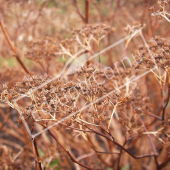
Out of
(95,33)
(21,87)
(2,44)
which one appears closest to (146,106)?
(95,33)

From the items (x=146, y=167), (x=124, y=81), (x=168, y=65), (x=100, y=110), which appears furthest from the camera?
(x=146, y=167)

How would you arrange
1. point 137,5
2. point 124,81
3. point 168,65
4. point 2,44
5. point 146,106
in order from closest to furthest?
point 168,65, point 146,106, point 124,81, point 137,5, point 2,44

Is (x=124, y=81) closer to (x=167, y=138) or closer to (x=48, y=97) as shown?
(x=167, y=138)

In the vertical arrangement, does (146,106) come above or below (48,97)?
below

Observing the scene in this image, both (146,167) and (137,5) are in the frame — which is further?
(137,5)

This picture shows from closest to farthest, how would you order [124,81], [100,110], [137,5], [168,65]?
[100,110], [168,65], [124,81], [137,5]

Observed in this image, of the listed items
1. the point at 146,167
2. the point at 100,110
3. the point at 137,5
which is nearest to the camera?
Answer: the point at 100,110

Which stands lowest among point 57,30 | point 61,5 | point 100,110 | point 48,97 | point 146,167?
point 146,167

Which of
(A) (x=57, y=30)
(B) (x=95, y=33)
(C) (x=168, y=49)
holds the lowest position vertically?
(C) (x=168, y=49)

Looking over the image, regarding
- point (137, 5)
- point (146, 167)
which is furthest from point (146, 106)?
point (137, 5)

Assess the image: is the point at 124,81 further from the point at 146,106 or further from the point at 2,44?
the point at 2,44
